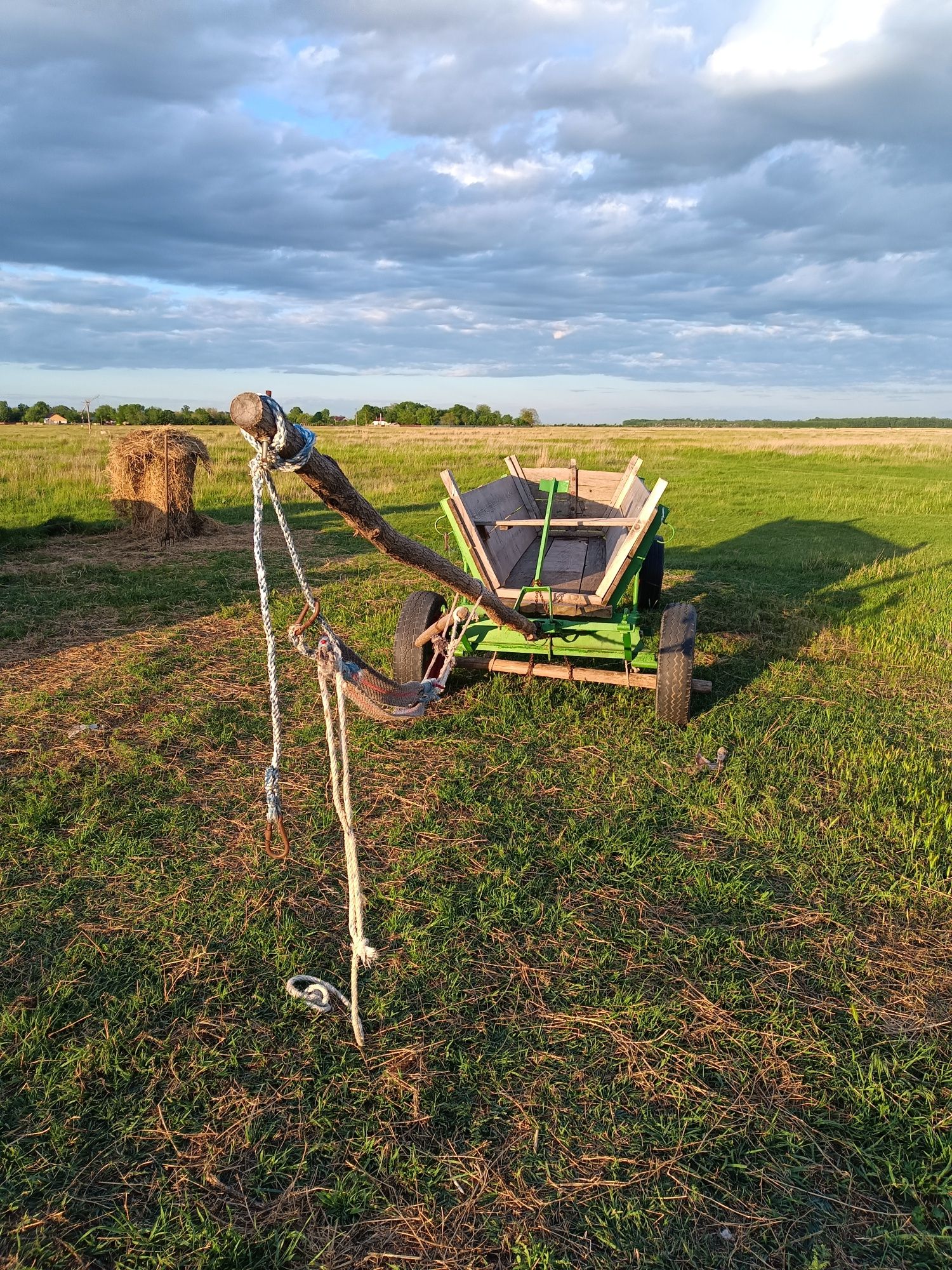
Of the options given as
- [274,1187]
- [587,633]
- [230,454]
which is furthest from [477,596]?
[230,454]

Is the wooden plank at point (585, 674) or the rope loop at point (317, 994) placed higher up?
the wooden plank at point (585, 674)

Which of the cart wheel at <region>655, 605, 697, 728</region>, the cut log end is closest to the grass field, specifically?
the cart wheel at <region>655, 605, 697, 728</region>

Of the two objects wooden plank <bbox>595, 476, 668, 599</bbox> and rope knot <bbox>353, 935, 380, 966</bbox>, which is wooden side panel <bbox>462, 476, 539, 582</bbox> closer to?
wooden plank <bbox>595, 476, 668, 599</bbox>

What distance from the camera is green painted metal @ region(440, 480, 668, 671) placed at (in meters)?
5.45

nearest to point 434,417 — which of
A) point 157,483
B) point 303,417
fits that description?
point 303,417

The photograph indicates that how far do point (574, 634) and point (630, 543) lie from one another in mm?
754

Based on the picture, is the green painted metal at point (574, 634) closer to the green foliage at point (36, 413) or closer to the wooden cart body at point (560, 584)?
the wooden cart body at point (560, 584)

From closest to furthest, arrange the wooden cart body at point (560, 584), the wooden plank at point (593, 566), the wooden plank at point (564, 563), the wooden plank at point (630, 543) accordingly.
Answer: the wooden plank at point (630, 543) → the wooden cart body at point (560, 584) → the wooden plank at point (593, 566) → the wooden plank at point (564, 563)

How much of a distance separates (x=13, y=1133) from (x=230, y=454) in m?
25.8

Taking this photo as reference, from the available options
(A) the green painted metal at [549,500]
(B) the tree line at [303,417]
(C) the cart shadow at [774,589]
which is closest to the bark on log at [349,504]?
(A) the green painted metal at [549,500]

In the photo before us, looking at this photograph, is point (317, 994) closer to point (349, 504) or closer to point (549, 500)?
point (349, 504)

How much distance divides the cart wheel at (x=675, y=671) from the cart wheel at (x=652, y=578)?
245cm

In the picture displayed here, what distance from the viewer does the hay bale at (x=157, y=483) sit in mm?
13242

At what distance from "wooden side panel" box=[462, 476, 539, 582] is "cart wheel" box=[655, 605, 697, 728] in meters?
1.48
